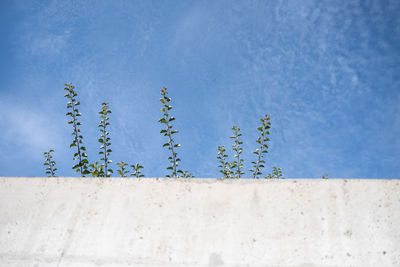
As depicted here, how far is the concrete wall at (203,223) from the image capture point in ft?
4.84

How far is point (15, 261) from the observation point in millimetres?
1554

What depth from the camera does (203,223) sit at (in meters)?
1.56

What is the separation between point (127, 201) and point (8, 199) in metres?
0.76

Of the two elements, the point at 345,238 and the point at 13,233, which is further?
the point at 13,233

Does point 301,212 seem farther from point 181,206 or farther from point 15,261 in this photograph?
point 15,261

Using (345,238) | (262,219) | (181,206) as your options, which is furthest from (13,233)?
(345,238)

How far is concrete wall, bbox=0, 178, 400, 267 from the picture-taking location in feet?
4.84

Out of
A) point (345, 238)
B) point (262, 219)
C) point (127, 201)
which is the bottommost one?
point (345, 238)

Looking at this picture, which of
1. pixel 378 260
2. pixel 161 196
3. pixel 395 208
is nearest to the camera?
pixel 378 260

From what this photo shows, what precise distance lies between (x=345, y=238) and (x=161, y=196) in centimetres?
102

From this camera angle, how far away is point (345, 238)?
4.88 feet

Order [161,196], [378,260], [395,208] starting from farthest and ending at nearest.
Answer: [161,196]
[395,208]
[378,260]

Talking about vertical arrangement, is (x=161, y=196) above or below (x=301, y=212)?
above

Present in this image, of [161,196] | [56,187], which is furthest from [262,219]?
[56,187]
